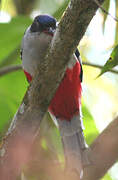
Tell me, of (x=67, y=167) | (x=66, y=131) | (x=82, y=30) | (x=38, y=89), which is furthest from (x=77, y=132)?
(x=82, y=30)

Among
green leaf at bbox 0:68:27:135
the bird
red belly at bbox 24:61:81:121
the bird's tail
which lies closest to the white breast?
the bird

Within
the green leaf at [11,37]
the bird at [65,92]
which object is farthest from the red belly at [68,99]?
the green leaf at [11,37]

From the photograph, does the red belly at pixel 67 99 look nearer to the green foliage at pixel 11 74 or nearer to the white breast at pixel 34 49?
the white breast at pixel 34 49

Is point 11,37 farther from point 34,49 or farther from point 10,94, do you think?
point 34,49

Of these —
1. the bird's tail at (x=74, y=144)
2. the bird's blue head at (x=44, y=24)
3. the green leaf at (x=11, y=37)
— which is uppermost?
the bird's blue head at (x=44, y=24)

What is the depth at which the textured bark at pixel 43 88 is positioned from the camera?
2.19 metres

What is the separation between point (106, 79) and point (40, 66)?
254cm

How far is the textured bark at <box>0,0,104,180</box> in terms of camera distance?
2.19 metres

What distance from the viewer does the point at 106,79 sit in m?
4.82

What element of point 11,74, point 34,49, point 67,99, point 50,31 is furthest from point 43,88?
point 11,74

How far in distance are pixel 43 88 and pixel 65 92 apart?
3.44 feet

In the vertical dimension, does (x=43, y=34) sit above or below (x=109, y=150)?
above

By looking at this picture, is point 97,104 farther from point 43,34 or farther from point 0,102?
point 43,34

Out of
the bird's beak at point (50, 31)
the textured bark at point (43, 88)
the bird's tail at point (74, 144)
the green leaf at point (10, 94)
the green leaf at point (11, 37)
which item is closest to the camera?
the textured bark at point (43, 88)
